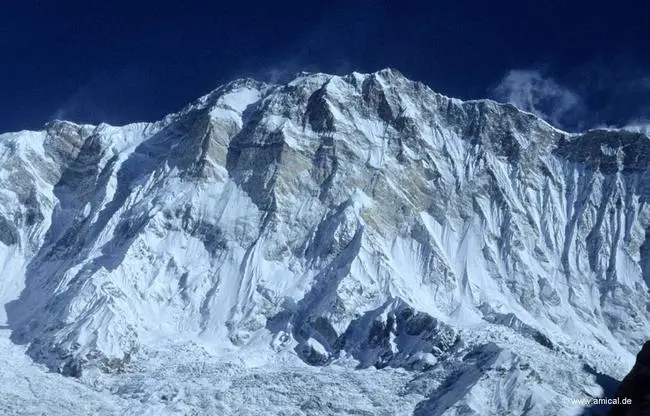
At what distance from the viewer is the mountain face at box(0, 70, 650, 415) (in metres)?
139

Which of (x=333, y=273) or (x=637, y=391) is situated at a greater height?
(x=333, y=273)

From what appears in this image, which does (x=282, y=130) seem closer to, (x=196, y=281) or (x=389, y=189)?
(x=389, y=189)

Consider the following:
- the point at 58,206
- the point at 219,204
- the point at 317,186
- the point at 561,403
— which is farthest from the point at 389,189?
the point at 561,403

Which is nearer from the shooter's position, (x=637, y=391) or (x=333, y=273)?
(x=637, y=391)

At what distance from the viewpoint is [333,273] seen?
163 meters

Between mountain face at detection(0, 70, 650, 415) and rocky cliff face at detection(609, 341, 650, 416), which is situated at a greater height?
mountain face at detection(0, 70, 650, 415)

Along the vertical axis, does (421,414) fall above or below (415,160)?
below

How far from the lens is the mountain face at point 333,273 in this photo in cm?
13912

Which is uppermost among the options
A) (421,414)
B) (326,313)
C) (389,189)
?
(389,189)

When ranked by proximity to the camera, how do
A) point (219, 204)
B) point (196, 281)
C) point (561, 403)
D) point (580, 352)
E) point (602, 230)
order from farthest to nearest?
point (602, 230) < point (219, 204) < point (196, 281) < point (580, 352) < point (561, 403)

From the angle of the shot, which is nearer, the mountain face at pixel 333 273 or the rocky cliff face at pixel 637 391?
the rocky cliff face at pixel 637 391

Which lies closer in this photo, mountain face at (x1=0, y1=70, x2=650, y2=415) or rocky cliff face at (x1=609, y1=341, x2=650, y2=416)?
rocky cliff face at (x1=609, y1=341, x2=650, y2=416)

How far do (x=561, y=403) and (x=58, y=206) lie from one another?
106 metres

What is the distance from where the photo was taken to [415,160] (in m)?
196
